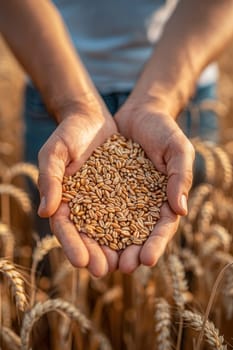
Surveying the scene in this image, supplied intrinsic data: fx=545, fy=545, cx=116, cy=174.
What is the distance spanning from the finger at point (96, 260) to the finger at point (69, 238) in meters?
0.02

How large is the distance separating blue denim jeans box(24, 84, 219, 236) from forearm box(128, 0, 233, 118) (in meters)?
0.33

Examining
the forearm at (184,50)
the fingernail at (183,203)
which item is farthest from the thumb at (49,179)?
the forearm at (184,50)

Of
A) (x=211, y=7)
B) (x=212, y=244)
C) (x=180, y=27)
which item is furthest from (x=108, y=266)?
(x=211, y=7)

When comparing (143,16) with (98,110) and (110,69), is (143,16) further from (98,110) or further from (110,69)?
(98,110)

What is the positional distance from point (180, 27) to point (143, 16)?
0.23m

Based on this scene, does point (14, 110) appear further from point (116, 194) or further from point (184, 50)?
point (116, 194)

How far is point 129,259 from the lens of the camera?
55.9 inches

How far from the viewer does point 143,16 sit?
2.12 m

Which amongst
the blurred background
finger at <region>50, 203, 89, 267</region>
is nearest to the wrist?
finger at <region>50, 203, 89, 267</region>

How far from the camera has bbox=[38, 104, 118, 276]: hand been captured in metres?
1.38

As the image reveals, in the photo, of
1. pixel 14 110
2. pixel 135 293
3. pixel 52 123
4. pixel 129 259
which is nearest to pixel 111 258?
pixel 129 259

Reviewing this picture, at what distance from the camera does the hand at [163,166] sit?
4.62 feet

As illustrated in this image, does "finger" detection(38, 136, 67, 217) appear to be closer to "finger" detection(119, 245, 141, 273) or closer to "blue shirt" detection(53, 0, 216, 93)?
"finger" detection(119, 245, 141, 273)

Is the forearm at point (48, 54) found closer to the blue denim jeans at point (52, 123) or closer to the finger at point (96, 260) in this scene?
the blue denim jeans at point (52, 123)
